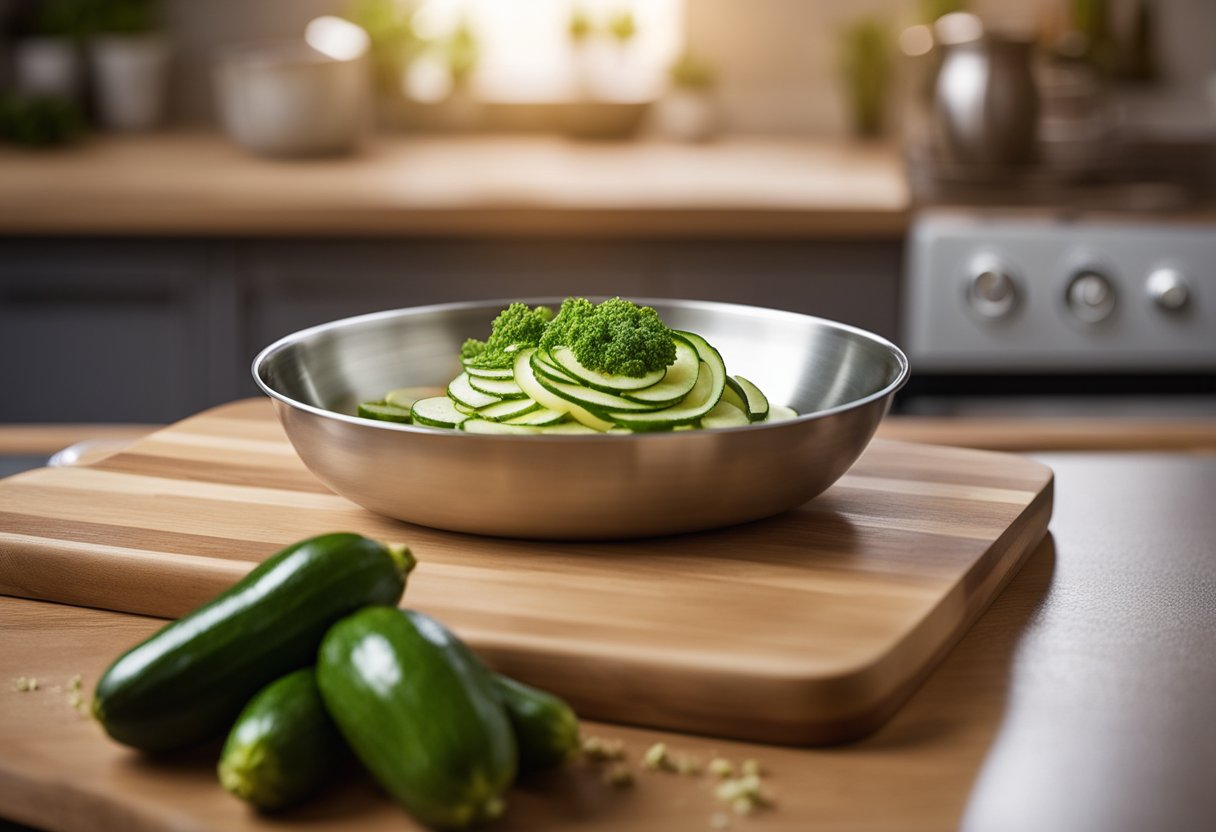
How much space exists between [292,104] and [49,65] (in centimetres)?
68

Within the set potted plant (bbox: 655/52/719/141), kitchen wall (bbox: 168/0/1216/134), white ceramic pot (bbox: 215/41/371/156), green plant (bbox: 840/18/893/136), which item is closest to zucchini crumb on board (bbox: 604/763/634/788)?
white ceramic pot (bbox: 215/41/371/156)

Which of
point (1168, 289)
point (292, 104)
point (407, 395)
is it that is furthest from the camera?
point (292, 104)

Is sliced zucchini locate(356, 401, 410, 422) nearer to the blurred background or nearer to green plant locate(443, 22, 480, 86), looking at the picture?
the blurred background

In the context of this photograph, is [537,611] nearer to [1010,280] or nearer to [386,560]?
[386,560]

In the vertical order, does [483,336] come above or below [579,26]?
below

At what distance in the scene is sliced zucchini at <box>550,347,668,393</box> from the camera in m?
0.96

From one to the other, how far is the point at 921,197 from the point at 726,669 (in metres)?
1.61

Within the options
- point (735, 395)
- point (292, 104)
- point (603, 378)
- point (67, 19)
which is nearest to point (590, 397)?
point (603, 378)

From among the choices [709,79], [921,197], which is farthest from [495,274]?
[709,79]

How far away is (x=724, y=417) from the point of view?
984mm

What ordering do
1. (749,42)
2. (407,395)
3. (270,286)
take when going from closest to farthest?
(407,395), (270,286), (749,42)

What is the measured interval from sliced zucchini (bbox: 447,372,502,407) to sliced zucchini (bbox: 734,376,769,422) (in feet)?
0.59

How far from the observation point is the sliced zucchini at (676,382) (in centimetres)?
96

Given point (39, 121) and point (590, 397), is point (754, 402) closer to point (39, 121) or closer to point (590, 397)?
point (590, 397)
